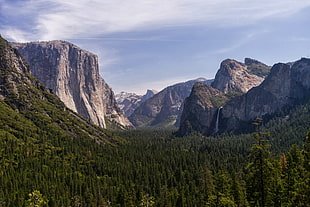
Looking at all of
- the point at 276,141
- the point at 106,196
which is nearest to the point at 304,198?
the point at 106,196

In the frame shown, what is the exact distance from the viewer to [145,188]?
121000 mm

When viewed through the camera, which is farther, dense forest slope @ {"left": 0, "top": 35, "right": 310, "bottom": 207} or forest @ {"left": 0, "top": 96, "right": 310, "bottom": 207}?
forest @ {"left": 0, "top": 96, "right": 310, "bottom": 207}

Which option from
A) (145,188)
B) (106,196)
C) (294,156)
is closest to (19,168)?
(106,196)

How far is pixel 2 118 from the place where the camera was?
177500 millimetres

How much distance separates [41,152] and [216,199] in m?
125

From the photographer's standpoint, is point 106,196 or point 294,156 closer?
point 294,156

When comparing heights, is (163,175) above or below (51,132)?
below

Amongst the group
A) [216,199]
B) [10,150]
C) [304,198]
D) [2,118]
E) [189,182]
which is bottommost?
[189,182]

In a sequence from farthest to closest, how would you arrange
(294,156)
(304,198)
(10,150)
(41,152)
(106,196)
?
(41,152), (10,150), (106,196), (294,156), (304,198)

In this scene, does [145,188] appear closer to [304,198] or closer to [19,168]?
[19,168]

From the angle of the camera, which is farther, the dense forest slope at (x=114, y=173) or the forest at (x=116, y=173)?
the forest at (x=116, y=173)

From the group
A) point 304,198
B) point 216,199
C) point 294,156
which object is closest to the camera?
point 304,198

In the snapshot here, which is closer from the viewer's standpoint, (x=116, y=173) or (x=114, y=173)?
(x=116, y=173)

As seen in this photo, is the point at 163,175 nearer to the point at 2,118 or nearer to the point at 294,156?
the point at 294,156
